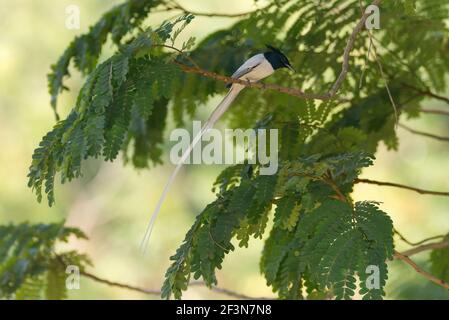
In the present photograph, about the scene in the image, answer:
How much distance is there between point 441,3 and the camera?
3.92 m

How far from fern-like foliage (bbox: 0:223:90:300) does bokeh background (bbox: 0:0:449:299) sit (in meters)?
6.09

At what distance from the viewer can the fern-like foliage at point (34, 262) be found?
3.94 meters

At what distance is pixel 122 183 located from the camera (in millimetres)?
12328

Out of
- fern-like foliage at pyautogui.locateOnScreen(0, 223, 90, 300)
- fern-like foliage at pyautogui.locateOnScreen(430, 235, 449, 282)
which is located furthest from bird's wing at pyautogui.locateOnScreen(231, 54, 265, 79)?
fern-like foliage at pyautogui.locateOnScreen(0, 223, 90, 300)

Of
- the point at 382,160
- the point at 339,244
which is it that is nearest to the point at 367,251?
the point at 339,244

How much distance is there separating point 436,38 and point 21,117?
795 cm

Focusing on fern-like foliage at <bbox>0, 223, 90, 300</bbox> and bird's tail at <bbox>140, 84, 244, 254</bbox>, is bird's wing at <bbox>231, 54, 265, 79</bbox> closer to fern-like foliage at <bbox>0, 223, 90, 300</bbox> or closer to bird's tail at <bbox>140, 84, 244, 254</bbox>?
bird's tail at <bbox>140, 84, 244, 254</bbox>

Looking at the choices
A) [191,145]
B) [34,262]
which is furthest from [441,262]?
[34,262]

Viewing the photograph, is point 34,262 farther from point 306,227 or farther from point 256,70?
point 306,227

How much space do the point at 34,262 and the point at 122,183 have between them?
834 cm

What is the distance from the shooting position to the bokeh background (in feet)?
34.1

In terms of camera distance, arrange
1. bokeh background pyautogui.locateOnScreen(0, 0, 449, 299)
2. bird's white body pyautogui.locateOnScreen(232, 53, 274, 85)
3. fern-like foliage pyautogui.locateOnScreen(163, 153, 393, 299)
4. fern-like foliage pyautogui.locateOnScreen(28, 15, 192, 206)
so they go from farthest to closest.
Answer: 1. bokeh background pyautogui.locateOnScreen(0, 0, 449, 299)
2. bird's white body pyautogui.locateOnScreen(232, 53, 274, 85)
3. fern-like foliage pyautogui.locateOnScreen(28, 15, 192, 206)
4. fern-like foliage pyautogui.locateOnScreen(163, 153, 393, 299)

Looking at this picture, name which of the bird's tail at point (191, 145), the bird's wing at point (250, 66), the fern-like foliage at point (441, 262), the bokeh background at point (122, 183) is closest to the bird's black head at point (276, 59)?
the bird's wing at point (250, 66)
